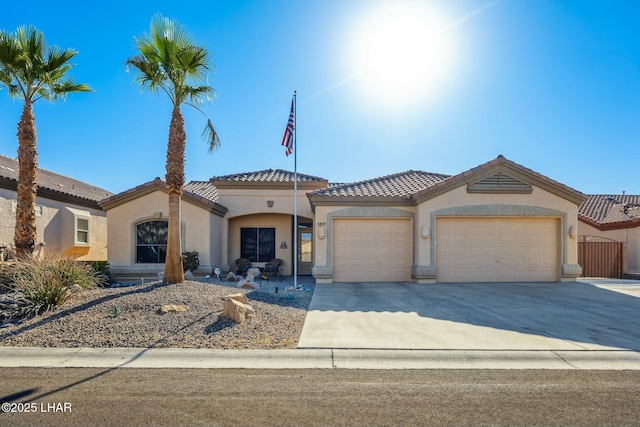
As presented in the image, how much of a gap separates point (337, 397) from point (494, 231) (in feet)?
39.6

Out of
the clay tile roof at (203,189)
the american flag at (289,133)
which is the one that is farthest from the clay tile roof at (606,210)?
the clay tile roof at (203,189)

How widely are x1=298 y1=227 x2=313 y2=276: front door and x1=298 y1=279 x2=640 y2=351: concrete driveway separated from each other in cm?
536

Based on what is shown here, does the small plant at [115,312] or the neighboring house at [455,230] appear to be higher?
the neighboring house at [455,230]

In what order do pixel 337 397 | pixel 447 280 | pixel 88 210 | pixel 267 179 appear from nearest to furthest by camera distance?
pixel 337 397, pixel 447 280, pixel 267 179, pixel 88 210

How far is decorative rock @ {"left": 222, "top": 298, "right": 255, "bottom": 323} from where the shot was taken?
278 inches

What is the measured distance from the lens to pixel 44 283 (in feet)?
25.2

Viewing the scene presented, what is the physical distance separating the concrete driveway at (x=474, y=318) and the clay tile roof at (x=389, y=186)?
375 centimetres

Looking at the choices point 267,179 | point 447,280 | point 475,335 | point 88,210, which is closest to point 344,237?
point 447,280

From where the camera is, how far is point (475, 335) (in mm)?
6648

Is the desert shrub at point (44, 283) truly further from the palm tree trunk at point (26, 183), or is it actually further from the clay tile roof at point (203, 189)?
the clay tile roof at point (203, 189)

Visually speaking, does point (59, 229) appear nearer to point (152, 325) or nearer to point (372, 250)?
point (152, 325)

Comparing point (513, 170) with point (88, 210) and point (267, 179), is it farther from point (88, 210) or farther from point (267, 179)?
point (88, 210)

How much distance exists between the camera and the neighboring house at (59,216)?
15.2m

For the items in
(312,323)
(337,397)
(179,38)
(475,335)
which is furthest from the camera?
(179,38)
